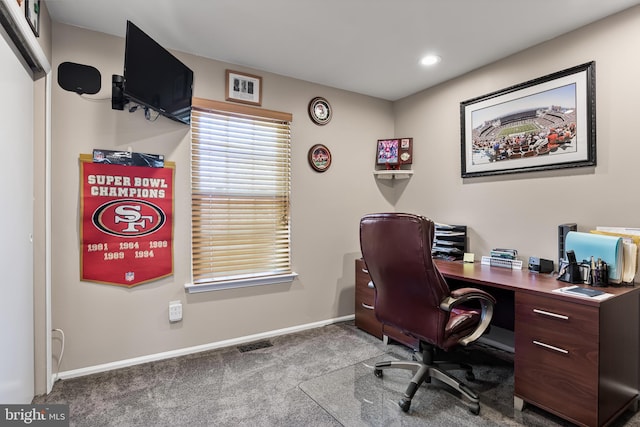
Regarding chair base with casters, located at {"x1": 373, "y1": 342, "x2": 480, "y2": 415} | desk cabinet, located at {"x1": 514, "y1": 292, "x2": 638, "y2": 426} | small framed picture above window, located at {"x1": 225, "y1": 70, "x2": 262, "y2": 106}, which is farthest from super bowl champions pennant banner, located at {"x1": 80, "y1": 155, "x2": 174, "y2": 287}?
desk cabinet, located at {"x1": 514, "y1": 292, "x2": 638, "y2": 426}

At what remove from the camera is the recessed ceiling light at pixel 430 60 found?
2.75 metres

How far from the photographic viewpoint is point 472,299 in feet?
6.40

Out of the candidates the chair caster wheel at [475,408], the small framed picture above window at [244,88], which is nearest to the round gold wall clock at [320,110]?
the small framed picture above window at [244,88]

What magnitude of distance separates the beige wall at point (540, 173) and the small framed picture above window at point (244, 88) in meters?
1.72

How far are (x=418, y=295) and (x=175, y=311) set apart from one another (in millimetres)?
1912

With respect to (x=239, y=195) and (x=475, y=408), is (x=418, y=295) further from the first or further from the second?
(x=239, y=195)

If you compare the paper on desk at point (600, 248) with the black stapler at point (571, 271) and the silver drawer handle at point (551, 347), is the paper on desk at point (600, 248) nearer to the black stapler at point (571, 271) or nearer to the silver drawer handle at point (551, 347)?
the black stapler at point (571, 271)

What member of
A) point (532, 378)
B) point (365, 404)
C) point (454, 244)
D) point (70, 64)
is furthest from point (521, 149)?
point (70, 64)

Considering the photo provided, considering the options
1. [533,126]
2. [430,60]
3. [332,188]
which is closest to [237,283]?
[332,188]

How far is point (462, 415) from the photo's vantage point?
187 cm

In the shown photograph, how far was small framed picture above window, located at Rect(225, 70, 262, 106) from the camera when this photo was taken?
2.84 m

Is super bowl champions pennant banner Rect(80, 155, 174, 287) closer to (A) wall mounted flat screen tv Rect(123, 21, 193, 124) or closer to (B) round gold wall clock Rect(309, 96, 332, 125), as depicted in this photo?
(A) wall mounted flat screen tv Rect(123, 21, 193, 124)

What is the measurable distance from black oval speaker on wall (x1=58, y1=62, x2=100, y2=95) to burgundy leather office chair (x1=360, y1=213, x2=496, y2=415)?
2.17 metres

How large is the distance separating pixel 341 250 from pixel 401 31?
2084 millimetres
